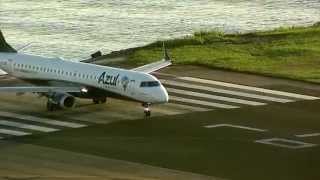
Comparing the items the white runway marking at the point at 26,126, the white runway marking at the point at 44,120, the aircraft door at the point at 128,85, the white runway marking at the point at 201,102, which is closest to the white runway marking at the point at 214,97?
the white runway marking at the point at 201,102

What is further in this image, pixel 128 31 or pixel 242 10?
pixel 242 10

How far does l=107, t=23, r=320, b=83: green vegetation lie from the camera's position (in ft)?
196

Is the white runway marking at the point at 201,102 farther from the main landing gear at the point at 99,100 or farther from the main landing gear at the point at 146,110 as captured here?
the main landing gear at the point at 146,110

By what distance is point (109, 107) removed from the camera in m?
48.2

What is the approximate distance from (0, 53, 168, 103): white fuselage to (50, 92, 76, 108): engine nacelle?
Answer: 0.94 m

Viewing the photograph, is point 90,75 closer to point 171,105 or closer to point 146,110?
point 146,110

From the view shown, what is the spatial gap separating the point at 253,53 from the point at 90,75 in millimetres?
21063

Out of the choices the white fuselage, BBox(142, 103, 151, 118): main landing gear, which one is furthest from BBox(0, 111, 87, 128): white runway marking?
BBox(142, 103, 151, 118): main landing gear

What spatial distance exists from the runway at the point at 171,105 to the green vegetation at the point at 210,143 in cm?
124

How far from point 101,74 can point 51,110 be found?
310 cm

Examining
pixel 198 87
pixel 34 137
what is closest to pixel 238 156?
pixel 34 137

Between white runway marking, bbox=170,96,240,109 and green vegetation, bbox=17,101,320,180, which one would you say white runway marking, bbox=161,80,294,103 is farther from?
white runway marking, bbox=170,96,240,109

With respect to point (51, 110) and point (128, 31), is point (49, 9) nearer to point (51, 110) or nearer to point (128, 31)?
point (128, 31)

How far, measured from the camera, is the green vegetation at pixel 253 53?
59.8 m
